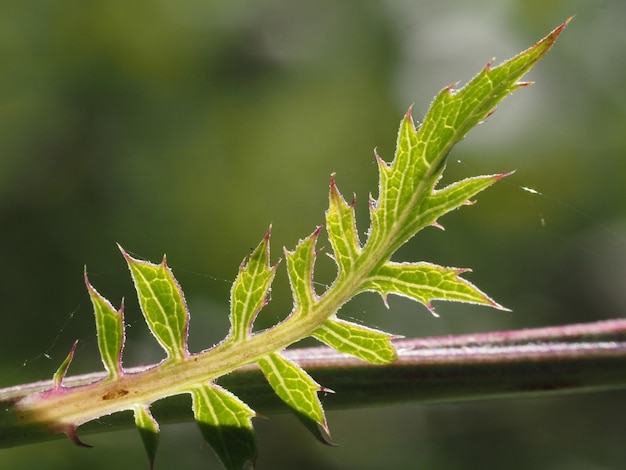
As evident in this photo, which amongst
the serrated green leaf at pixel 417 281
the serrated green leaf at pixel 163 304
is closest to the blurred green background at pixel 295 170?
the serrated green leaf at pixel 163 304

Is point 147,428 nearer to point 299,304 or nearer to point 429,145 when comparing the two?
point 299,304

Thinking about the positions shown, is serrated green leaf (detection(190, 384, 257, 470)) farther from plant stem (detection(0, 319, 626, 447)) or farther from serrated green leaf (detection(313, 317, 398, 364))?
serrated green leaf (detection(313, 317, 398, 364))

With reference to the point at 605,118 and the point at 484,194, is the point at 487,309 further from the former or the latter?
the point at 605,118

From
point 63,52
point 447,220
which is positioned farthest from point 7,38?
point 447,220

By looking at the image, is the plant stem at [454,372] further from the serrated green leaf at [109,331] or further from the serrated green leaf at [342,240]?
the serrated green leaf at [342,240]

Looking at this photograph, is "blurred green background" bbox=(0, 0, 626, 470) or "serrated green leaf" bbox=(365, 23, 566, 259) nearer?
"serrated green leaf" bbox=(365, 23, 566, 259)

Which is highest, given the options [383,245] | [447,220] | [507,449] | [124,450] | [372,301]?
[383,245]

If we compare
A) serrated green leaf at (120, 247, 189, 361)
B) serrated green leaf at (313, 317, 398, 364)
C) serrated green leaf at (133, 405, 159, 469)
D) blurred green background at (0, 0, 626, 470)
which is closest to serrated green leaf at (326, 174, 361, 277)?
serrated green leaf at (313, 317, 398, 364)
